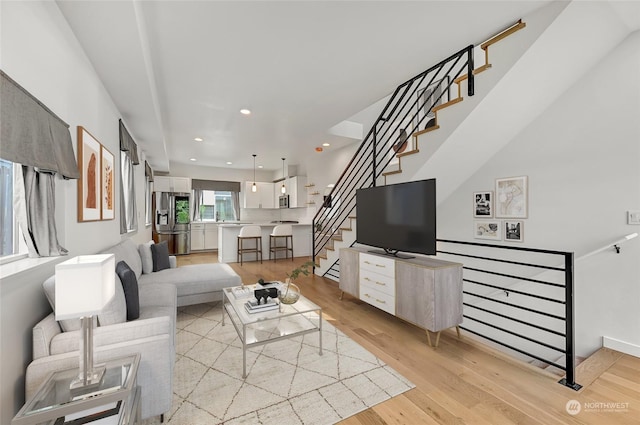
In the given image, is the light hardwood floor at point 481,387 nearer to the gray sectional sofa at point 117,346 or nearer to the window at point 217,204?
the gray sectional sofa at point 117,346

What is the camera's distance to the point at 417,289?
2.65 metres

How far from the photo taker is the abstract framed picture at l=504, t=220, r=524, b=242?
10.9 ft

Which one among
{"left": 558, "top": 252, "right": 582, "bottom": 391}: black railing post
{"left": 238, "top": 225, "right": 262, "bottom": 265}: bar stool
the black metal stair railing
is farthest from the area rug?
{"left": 238, "top": 225, "right": 262, "bottom": 265}: bar stool

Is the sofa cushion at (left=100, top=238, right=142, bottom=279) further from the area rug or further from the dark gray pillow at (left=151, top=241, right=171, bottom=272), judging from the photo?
the area rug

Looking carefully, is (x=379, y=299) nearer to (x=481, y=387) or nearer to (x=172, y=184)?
(x=481, y=387)

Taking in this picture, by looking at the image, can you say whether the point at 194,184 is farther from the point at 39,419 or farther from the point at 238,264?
the point at 39,419

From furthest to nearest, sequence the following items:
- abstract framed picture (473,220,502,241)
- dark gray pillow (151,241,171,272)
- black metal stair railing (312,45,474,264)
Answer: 1. dark gray pillow (151,241,171,272)
2. abstract framed picture (473,220,502,241)
3. black metal stair railing (312,45,474,264)

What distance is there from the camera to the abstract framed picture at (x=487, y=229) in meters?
3.54

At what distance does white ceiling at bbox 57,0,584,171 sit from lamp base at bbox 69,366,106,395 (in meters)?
2.13

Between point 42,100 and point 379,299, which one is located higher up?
point 42,100

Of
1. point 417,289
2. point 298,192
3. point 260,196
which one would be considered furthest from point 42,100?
point 260,196

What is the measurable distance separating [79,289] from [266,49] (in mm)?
2360

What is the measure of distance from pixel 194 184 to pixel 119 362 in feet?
25.5

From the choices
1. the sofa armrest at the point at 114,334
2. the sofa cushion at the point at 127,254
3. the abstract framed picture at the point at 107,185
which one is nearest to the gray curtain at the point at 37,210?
the sofa armrest at the point at 114,334
